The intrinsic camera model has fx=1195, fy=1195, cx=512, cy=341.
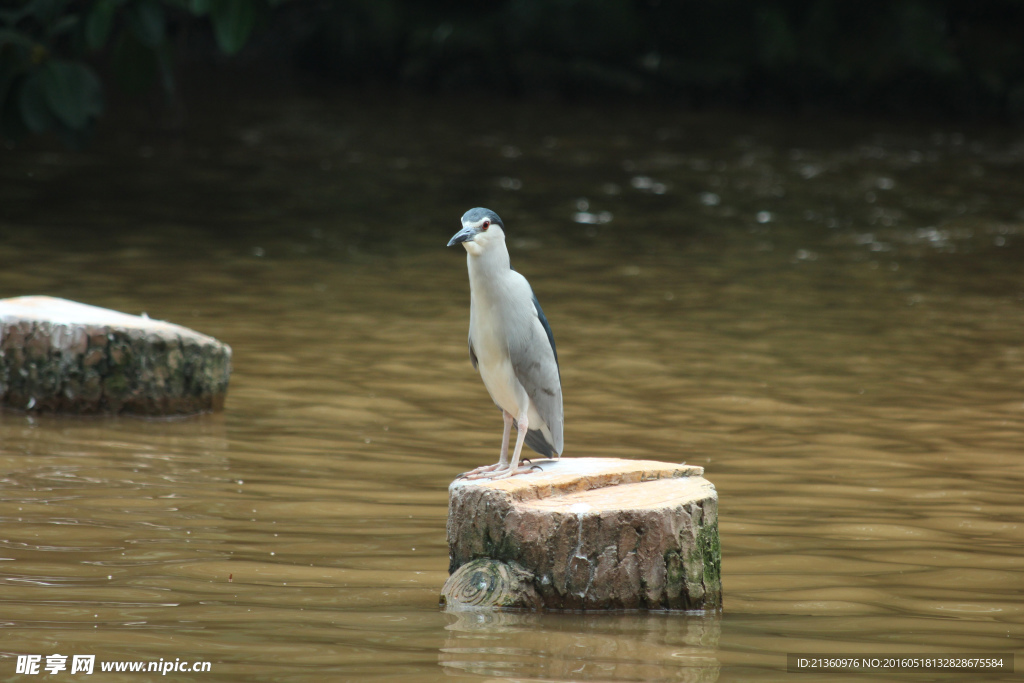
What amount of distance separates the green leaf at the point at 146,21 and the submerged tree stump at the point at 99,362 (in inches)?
103

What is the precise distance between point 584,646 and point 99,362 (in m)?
Result: 2.84

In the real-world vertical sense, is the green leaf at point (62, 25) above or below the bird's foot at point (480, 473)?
above

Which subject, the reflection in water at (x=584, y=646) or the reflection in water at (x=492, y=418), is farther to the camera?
the reflection in water at (x=492, y=418)

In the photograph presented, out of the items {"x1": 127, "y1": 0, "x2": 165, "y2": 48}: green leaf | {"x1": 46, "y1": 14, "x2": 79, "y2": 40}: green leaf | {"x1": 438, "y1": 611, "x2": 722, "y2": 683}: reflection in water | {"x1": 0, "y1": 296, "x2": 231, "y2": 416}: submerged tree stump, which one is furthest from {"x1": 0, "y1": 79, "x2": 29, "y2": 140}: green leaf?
{"x1": 438, "y1": 611, "x2": 722, "y2": 683}: reflection in water

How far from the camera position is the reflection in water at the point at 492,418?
3033 millimetres

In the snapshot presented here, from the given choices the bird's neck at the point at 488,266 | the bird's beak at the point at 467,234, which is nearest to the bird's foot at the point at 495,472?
the bird's neck at the point at 488,266

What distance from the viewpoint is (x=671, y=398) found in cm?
568

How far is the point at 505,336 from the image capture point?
3.41 metres

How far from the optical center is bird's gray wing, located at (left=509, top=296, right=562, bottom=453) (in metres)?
3.43

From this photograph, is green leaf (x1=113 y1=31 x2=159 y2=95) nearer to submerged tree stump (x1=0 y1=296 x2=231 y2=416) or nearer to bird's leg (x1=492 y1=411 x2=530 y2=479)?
submerged tree stump (x1=0 y1=296 x2=231 y2=416)

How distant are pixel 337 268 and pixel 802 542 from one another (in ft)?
17.1

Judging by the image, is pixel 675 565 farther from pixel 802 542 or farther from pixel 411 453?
pixel 411 453

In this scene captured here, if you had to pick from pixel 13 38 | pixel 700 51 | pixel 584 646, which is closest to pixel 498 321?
pixel 584 646

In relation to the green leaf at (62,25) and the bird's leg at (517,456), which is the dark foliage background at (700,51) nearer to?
the green leaf at (62,25)
